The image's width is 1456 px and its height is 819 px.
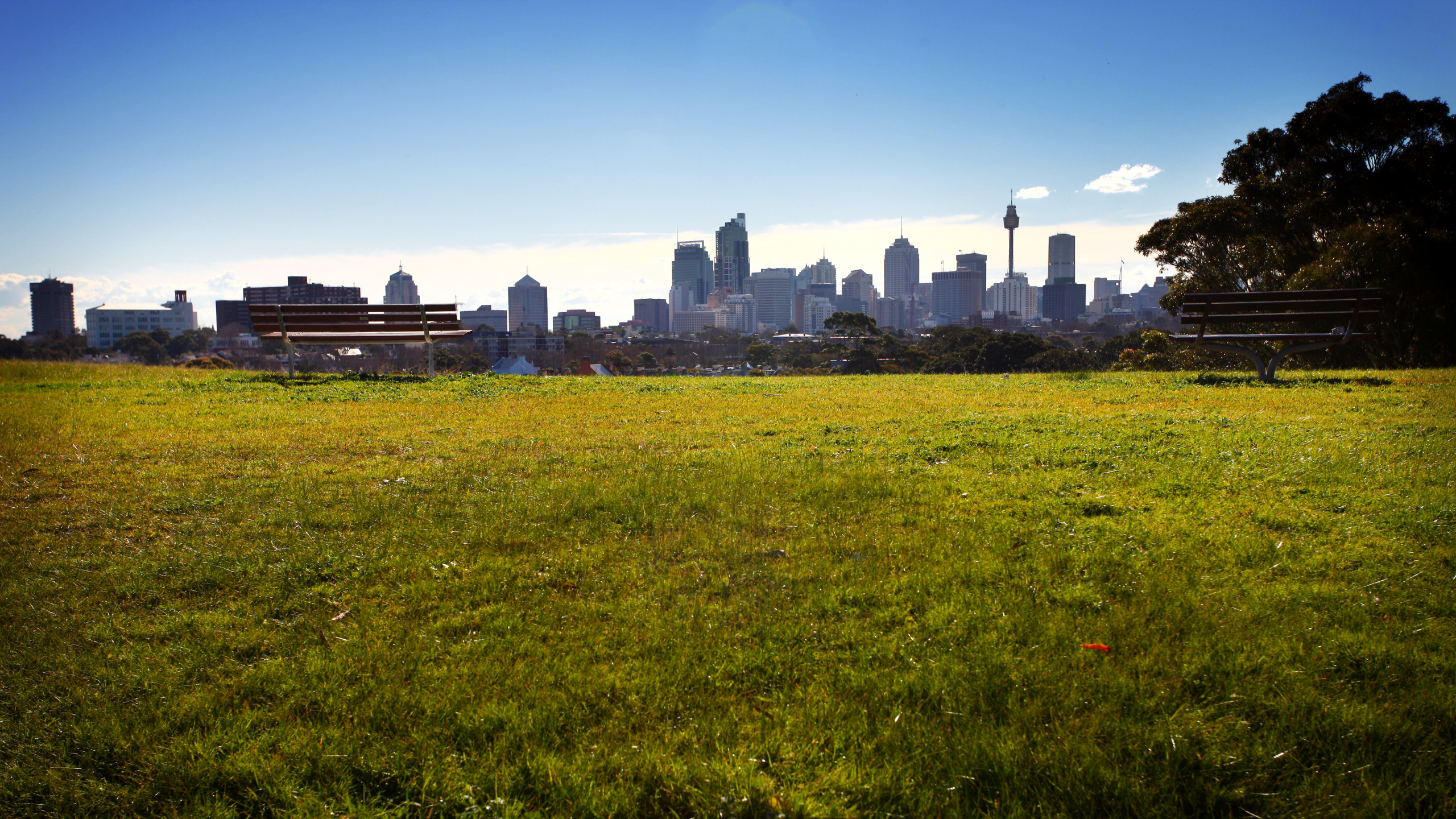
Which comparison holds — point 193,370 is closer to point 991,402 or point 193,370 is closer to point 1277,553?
point 991,402

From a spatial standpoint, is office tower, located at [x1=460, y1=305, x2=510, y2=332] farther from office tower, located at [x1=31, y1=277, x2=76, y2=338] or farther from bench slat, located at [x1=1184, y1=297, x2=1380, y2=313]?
bench slat, located at [x1=1184, y1=297, x2=1380, y2=313]

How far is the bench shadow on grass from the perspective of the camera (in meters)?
10.3

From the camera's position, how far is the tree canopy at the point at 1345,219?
62.3 feet

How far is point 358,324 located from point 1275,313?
47.4 feet

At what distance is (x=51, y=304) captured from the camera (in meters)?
74.3

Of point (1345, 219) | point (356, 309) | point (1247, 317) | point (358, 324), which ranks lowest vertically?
point (1247, 317)

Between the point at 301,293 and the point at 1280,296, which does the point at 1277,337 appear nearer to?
the point at 1280,296

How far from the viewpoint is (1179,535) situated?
4.02 metres

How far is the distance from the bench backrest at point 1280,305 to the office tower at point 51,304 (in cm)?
9116

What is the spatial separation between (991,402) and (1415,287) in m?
16.9

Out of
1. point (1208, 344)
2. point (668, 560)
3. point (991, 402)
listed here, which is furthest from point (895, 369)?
point (668, 560)

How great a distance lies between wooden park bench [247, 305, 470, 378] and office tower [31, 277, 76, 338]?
7960cm

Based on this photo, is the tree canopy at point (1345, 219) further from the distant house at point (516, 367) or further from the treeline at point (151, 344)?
the treeline at point (151, 344)

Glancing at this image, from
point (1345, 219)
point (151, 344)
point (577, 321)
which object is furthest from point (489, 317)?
point (1345, 219)
